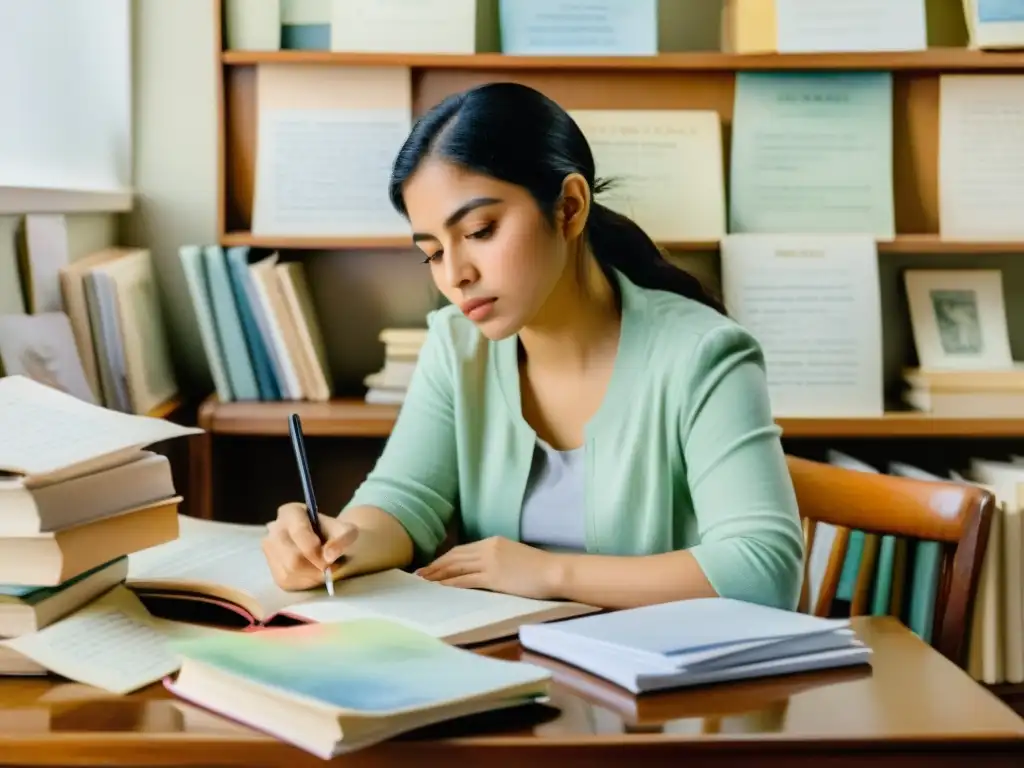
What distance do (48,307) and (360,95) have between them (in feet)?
2.63

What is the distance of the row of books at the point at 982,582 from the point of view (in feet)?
7.14

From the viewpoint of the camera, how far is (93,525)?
105cm

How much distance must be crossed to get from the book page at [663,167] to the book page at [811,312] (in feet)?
0.32

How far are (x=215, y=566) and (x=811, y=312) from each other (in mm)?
1463

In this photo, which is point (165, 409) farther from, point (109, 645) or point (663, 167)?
point (109, 645)

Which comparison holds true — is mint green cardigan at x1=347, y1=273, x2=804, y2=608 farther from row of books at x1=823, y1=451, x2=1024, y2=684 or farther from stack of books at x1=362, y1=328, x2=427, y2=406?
row of books at x1=823, y1=451, x2=1024, y2=684

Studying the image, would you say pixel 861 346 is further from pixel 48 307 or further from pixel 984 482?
pixel 48 307

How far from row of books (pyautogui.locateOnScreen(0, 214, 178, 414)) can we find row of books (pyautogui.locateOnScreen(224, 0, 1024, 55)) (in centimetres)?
54

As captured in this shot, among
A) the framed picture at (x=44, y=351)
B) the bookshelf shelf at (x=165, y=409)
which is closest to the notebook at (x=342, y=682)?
the framed picture at (x=44, y=351)

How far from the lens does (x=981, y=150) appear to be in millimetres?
2430

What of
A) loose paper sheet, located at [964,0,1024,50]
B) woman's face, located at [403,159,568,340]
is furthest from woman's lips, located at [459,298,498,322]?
loose paper sheet, located at [964,0,1024,50]

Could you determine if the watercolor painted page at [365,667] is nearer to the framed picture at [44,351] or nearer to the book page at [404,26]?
the framed picture at [44,351]

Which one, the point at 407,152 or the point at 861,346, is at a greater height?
the point at 407,152

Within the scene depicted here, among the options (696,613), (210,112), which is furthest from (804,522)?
(210,112)
